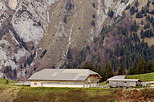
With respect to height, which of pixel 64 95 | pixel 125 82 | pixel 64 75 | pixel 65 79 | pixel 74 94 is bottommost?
pixel 64 95

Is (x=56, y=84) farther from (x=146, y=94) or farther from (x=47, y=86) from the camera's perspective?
(x=146, y=94)

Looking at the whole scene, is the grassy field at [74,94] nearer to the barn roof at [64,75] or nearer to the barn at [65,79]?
the barn at [65,79]

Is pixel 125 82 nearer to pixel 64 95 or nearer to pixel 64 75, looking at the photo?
pixel 64 95

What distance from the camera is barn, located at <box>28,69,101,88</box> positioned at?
87125 millimetres

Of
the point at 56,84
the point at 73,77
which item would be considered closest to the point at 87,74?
the point at 73,77

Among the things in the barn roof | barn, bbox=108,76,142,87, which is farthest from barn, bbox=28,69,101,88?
barn, bbox=108,76,142,87

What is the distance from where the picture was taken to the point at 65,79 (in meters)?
88.1

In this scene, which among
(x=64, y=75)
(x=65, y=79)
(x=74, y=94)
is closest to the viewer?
(x=74, y=94)

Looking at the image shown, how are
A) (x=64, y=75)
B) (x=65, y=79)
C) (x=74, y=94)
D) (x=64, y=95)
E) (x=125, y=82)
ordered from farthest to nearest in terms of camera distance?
(x=64, y=75)
(x=65, y=79)
(x=125, y=82)
(x=64, y=95)
(x=74, y=94)

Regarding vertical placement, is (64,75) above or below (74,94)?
above

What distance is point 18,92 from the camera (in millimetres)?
84688

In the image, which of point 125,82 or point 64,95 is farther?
point 125,82

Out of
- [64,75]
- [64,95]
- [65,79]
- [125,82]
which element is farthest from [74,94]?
[125,82]

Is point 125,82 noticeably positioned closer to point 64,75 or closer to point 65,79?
point 65,79
